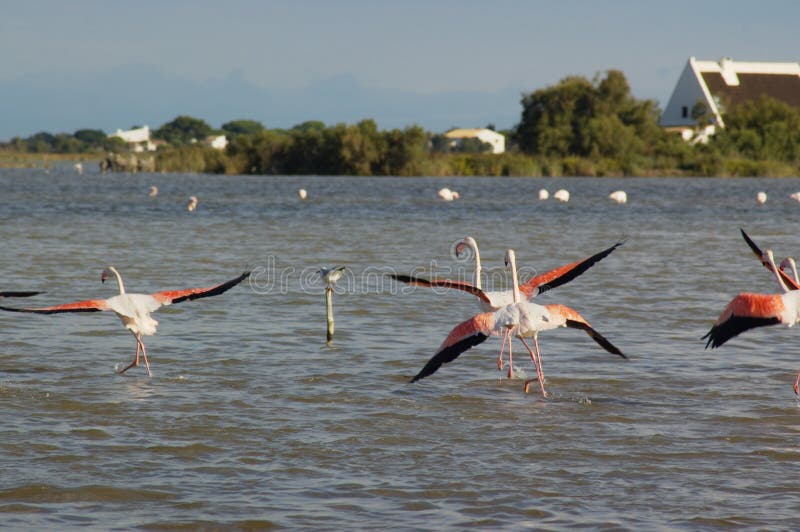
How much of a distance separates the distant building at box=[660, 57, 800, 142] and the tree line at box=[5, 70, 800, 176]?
58.2 inches

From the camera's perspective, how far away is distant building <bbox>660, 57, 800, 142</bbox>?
252 feet

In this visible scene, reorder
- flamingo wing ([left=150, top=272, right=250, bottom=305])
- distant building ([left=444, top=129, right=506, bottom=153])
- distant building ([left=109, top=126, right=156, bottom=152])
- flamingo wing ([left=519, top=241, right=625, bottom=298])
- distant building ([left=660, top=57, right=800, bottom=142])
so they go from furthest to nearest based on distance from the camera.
A: distant building ([left=109, top=126, right=156, bottom=152]) → distant building ([left=444, top=129, right=506, bottom=153]) → distant building ([left=660, top=57, right=800, bottom=142]) → flamingo wing ([left=519, top=241, right=625, bottom=298]) → flamingo wing ([left=150, top=272, right=250, bottom=305])

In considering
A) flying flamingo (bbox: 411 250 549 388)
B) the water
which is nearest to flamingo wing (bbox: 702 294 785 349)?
the water

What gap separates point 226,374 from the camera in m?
9.43

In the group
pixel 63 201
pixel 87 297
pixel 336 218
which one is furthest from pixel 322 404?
pixel 63 201

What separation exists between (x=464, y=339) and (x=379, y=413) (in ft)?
2.61

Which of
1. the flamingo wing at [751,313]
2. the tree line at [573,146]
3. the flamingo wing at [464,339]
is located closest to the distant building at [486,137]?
the tree line at [573,146]

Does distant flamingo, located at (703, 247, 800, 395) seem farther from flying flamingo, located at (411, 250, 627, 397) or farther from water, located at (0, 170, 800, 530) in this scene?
flying flamingo, located at (411, 250, 627, 397)

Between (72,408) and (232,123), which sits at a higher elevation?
(232,123)

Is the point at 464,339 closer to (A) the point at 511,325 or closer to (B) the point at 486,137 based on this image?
(A) the point at 511,325

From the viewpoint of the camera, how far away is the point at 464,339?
25.8 feet

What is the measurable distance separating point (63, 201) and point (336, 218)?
42.6 feet

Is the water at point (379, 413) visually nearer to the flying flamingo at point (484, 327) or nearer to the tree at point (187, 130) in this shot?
the flying flamingo at point (484, 327)

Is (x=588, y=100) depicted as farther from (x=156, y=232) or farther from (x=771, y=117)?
(x=156, y=232)
